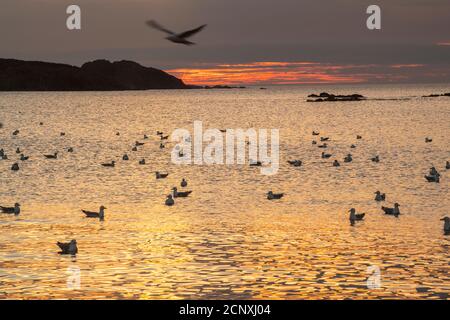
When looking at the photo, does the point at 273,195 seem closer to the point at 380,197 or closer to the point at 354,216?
the point at 380,197

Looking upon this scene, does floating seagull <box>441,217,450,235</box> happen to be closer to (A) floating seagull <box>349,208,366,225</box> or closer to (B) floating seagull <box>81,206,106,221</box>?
(A) floating seagull <box>349,208,366,225</box>

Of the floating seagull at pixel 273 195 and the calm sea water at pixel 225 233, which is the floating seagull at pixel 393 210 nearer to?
the calm sea water at pixel 225 233

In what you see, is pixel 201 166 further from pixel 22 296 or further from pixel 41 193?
pixel 22 296

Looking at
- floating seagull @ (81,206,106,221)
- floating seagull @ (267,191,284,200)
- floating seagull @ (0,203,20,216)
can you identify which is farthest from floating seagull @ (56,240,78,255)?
floating seagull @ (267,191,284,200)

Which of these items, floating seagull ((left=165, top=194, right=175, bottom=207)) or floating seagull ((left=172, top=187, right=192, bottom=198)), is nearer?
floating seagull ((left=165, top=194, right=175, bottom=207))

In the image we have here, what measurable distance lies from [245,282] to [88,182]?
27902mm

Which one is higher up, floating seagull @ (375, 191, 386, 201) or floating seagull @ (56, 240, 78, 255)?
floating seagull @ (375, 191, 386, 201)

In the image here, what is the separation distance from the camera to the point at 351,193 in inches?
1679

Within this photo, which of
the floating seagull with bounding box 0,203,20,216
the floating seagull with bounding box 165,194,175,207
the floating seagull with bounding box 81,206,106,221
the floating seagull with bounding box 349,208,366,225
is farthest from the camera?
the floating seagull with bounding box 165,194,175,207

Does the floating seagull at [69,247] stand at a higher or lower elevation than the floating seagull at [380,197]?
lower

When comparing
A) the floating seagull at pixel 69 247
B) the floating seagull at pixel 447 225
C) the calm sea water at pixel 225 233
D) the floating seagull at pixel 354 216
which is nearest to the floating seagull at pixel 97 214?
the calm sea water at pixel 225 233
